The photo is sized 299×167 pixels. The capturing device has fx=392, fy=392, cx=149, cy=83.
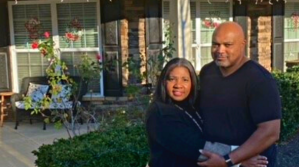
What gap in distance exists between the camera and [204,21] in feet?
27.7

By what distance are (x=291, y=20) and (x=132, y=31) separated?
4.76m

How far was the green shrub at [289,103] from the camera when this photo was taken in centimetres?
555

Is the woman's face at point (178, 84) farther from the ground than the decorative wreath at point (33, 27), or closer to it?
closer to it

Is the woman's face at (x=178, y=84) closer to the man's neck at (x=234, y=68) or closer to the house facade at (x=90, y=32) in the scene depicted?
the man's neck at (x=234, y=68)

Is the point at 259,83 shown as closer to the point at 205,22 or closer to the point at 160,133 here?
the point at 160,133

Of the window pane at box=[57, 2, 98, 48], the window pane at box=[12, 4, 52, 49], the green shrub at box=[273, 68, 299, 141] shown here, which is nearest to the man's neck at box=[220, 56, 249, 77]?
the green shrub at box=[273, 68, 299, 141]

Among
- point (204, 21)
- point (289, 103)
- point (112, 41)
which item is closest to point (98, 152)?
point (289, 103)

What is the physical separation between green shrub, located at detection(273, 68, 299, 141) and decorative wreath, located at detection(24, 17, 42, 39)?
440 centimetres

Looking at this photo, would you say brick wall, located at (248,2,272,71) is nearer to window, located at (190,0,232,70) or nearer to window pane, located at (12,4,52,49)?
window, located at (190,0,232,70)

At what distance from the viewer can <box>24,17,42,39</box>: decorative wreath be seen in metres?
7.44

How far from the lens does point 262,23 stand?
28.7 ft

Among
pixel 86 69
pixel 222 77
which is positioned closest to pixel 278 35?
pixel 86 69

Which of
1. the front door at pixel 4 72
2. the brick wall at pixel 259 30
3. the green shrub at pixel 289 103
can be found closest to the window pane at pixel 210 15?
the brick wall at pixel 259 30

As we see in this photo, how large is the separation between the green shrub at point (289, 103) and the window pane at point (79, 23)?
134 inches
